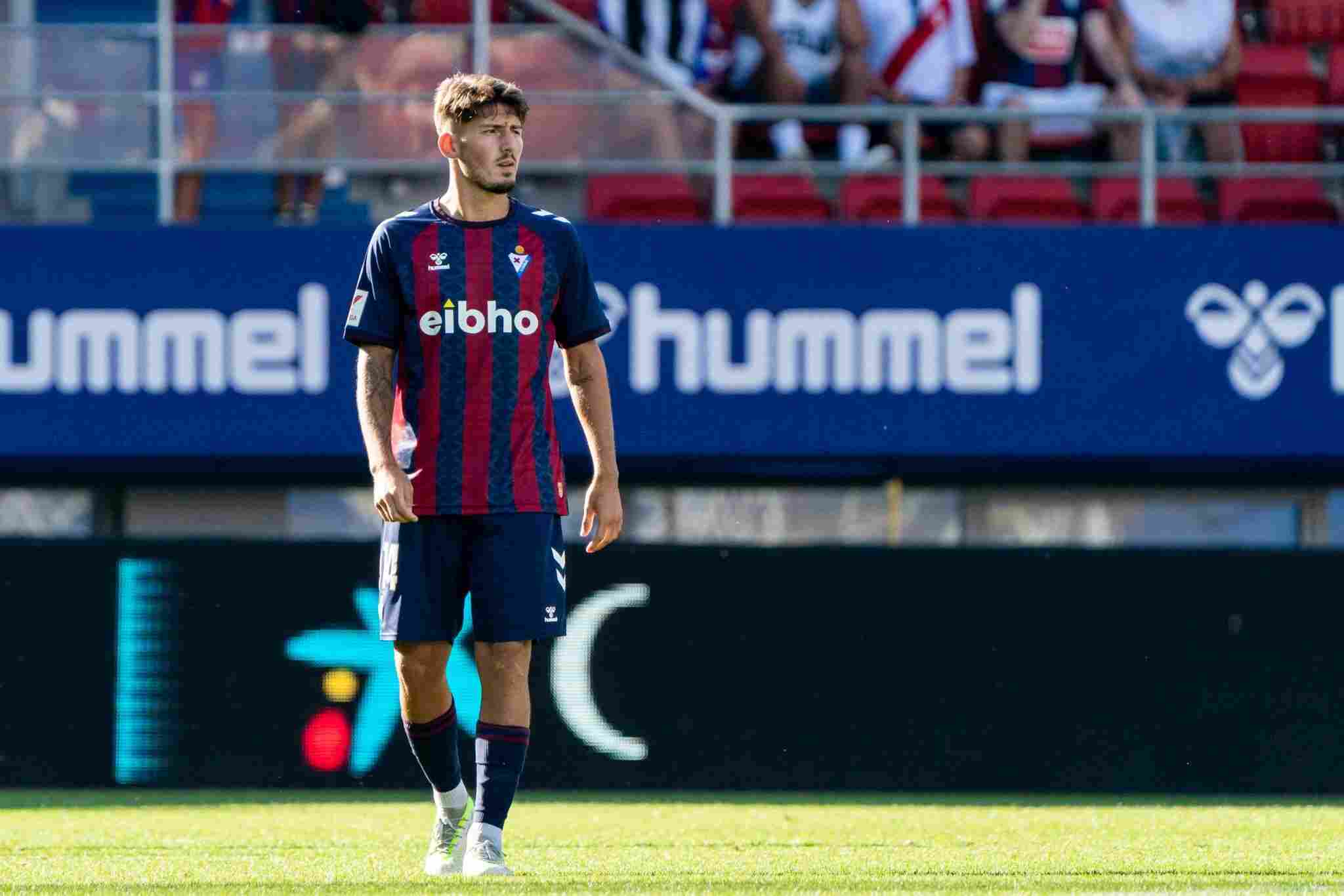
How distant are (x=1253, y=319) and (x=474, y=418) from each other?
6181 millimetres

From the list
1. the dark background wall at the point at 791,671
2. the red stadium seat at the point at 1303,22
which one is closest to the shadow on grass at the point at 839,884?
the dark background wall at the point at 791,671

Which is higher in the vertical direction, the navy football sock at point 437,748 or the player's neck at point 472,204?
the player's neck at point 472,204

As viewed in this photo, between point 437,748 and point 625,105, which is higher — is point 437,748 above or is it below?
below

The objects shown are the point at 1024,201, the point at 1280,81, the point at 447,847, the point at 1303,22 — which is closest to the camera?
the point at 447,847

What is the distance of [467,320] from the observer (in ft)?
16.2

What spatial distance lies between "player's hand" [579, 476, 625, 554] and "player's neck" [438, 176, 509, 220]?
0.60m

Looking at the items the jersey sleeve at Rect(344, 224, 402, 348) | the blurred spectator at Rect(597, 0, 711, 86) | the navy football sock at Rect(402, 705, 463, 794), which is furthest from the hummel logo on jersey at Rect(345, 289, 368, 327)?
the blurred spectator at Rect(597, 0, 711, 86)

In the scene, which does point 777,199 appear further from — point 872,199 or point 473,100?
point 473,100

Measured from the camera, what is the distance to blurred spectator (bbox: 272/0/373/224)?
10008 millimetres

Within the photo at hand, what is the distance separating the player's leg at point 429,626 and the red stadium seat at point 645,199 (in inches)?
212

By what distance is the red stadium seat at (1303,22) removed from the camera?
1122 cm

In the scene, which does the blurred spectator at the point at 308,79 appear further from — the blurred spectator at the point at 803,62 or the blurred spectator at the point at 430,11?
the blurred spectator at the point at 803,62

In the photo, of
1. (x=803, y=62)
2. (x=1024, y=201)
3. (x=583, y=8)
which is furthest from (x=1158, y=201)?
(x=583, y=8)

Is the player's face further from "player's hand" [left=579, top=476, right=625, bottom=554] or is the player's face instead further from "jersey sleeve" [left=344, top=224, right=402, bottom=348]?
"player's hand" [left=579, top=476, right=625, bottom=554]
